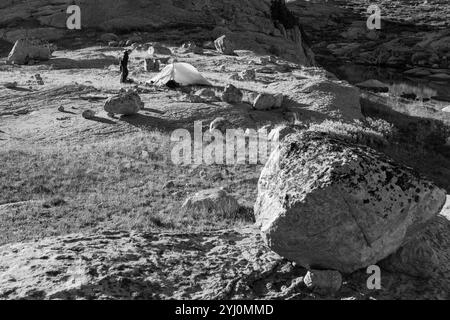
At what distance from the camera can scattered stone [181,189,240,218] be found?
14.1 metres

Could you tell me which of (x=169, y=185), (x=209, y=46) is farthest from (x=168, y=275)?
(x=209, y=46)

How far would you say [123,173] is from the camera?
1794cm

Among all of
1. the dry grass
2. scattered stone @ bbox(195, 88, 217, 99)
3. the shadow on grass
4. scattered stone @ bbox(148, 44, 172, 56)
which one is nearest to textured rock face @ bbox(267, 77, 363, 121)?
scattered stone @ bbox(195, 88, 217, 99)

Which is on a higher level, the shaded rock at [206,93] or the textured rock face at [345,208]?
the textured rock face at [345,208]

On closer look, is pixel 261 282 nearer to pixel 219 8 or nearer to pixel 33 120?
pixel 33 120

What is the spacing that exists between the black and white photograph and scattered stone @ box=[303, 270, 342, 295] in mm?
27

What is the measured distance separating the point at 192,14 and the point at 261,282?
55.7 meters

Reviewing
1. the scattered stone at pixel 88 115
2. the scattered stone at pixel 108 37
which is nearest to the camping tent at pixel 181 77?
the scattered stone at pixel 88 115

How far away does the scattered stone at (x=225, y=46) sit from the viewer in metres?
46.8

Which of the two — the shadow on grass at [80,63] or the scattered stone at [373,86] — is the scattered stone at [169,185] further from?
the scattered stone at [373,86]

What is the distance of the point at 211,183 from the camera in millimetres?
17266

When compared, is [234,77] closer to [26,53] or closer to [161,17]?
[26,53]

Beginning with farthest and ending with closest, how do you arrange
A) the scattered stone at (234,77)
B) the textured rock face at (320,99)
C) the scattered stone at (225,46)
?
the scattered stone at (225,46) → the scattered stone at (234,77) → the textured rock face at (320,99)

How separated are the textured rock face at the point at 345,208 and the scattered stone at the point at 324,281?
0.19 meters
